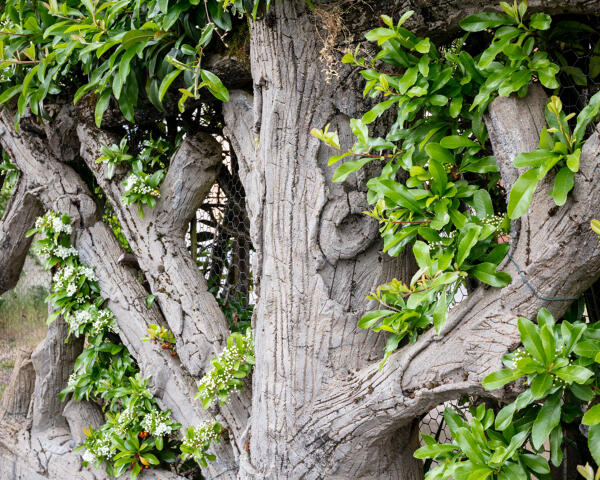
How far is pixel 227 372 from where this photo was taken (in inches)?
74.6

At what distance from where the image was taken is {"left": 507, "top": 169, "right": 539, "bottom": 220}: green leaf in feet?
3.52

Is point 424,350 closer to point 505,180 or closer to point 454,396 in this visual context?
point 454,396

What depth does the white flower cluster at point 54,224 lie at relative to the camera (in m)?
2.46

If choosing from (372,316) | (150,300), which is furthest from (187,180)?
(372,316)

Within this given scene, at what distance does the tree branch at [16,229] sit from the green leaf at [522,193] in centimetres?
250

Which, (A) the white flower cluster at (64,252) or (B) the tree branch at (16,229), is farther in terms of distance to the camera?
(B) the tree branch at (16,229)

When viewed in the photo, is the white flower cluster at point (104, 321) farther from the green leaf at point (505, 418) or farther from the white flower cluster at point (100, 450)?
the green leaf at point (505, 418)

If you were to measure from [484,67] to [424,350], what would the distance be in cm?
68

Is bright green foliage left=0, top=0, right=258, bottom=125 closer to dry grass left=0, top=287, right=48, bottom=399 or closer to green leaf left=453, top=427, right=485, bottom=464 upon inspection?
green leaf left=453, top=427, right=485, bottom=464

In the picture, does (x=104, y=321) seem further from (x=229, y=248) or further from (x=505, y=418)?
(x=505, y=418)

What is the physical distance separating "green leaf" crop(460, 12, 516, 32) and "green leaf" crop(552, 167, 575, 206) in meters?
0.39

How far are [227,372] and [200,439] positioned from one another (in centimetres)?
30

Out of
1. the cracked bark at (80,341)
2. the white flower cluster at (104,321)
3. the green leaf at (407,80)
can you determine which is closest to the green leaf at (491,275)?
the green leaf at (407,80)

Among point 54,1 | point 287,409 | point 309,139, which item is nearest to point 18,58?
point 54,1
